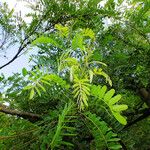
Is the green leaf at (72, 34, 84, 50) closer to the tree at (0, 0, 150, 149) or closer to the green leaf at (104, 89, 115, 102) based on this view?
the green leaf at (104, 89, 115, 102)

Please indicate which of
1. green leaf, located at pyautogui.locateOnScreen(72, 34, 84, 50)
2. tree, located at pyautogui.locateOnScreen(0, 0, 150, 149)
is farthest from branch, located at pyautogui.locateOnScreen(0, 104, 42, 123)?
green leaf, located at pyautogui.locateOnScreen(72, 34, 84, 50)

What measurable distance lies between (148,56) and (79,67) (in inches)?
66.9

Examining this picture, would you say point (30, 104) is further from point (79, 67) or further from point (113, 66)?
point (79, 67)

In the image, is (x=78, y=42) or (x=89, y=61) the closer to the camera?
(x=78, y=42)

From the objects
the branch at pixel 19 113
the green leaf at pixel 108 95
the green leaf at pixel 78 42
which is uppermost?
the branch at pixel 19 113

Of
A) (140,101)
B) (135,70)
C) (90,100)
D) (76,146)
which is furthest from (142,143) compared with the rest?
(90,100)

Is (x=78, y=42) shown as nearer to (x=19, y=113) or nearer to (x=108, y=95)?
(x=108, y=95)

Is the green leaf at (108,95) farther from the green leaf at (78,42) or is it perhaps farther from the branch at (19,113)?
the branch at (19,113)

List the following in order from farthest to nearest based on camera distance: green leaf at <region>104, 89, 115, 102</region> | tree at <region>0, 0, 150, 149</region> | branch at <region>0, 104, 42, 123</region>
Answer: branch at <region>0, 104, 42, 123</region>
tree at <region>0, 0, 150, 149</region>
green leaf at <region>104, 89, 115, 102</region>

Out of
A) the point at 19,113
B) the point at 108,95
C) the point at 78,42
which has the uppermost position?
the point at 19,113

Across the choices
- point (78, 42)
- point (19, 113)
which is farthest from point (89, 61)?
point (78, 42)

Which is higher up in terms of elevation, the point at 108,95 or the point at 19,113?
the point at 19,113

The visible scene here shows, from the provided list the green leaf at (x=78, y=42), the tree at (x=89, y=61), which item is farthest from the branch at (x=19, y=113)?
the green leaf at (x=78, y=42)

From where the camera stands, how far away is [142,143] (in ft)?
25.9
